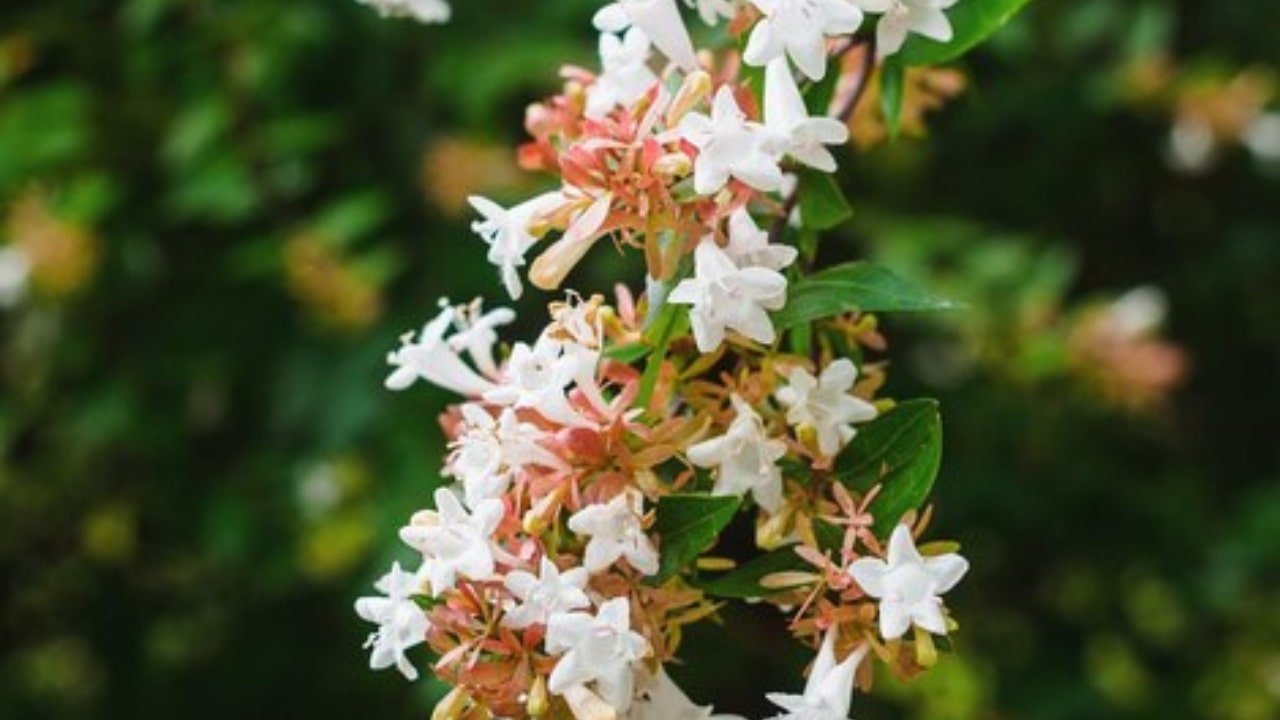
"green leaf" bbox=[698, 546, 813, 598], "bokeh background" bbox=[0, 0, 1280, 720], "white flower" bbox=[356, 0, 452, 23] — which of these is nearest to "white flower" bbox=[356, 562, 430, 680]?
"green leaf" bbox=[698, 546, 813, 598]

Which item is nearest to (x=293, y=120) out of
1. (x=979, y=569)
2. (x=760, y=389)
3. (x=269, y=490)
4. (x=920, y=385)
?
(x=269, y=490)

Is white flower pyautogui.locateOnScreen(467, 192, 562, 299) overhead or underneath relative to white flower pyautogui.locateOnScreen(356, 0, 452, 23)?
underneath

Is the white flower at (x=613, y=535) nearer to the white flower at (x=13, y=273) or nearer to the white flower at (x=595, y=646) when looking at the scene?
the white flower at (x=595, y=646)

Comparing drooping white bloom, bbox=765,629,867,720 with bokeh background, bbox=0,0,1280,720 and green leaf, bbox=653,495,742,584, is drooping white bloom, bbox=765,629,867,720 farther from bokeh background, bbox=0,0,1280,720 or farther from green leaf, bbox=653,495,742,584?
bokeh background, bbox=0,0,1280,720

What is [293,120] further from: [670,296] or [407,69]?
[670,296]

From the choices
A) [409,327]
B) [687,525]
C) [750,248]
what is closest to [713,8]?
[750,248]

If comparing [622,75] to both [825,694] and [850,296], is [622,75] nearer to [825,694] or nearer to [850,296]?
[850,296]
